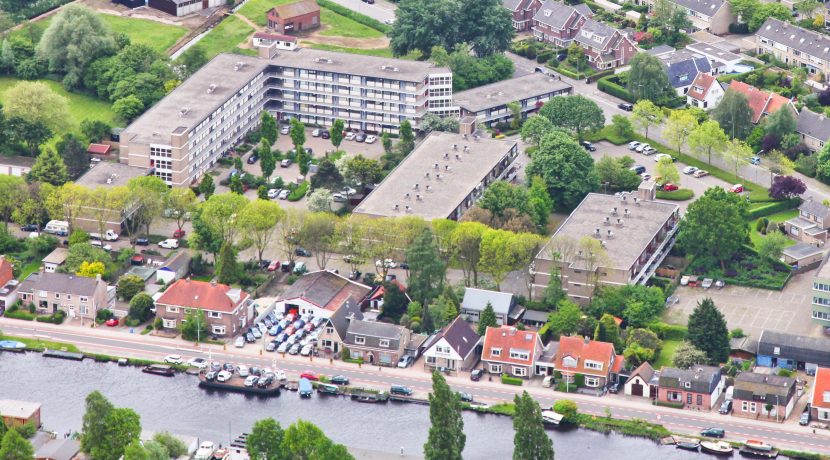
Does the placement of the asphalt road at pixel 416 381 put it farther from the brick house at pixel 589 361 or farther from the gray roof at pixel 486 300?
the gray roof at pixel 486 300

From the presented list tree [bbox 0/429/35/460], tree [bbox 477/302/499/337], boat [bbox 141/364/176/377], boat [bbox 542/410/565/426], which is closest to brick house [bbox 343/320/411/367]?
tree [bbox 477/302/499/337]

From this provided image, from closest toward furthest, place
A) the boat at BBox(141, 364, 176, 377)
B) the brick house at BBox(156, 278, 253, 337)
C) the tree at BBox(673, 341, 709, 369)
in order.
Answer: the tree at BBox(673, 341, 709, 369) < the boat at BBox(141, 364, 176, 377) < the brick house at BBox(156, 278, 253, 337)

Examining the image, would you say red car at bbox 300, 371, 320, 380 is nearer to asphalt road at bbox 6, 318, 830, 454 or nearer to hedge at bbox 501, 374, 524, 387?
asphalt road at bbox 6, 318, 830, 454

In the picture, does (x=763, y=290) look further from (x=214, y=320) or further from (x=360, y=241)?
(x=214, y=320)

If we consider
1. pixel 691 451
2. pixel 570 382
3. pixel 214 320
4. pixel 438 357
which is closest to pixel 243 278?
pixel 214 320

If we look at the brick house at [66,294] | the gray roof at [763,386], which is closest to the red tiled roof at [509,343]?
the gray roof at [763,386]
